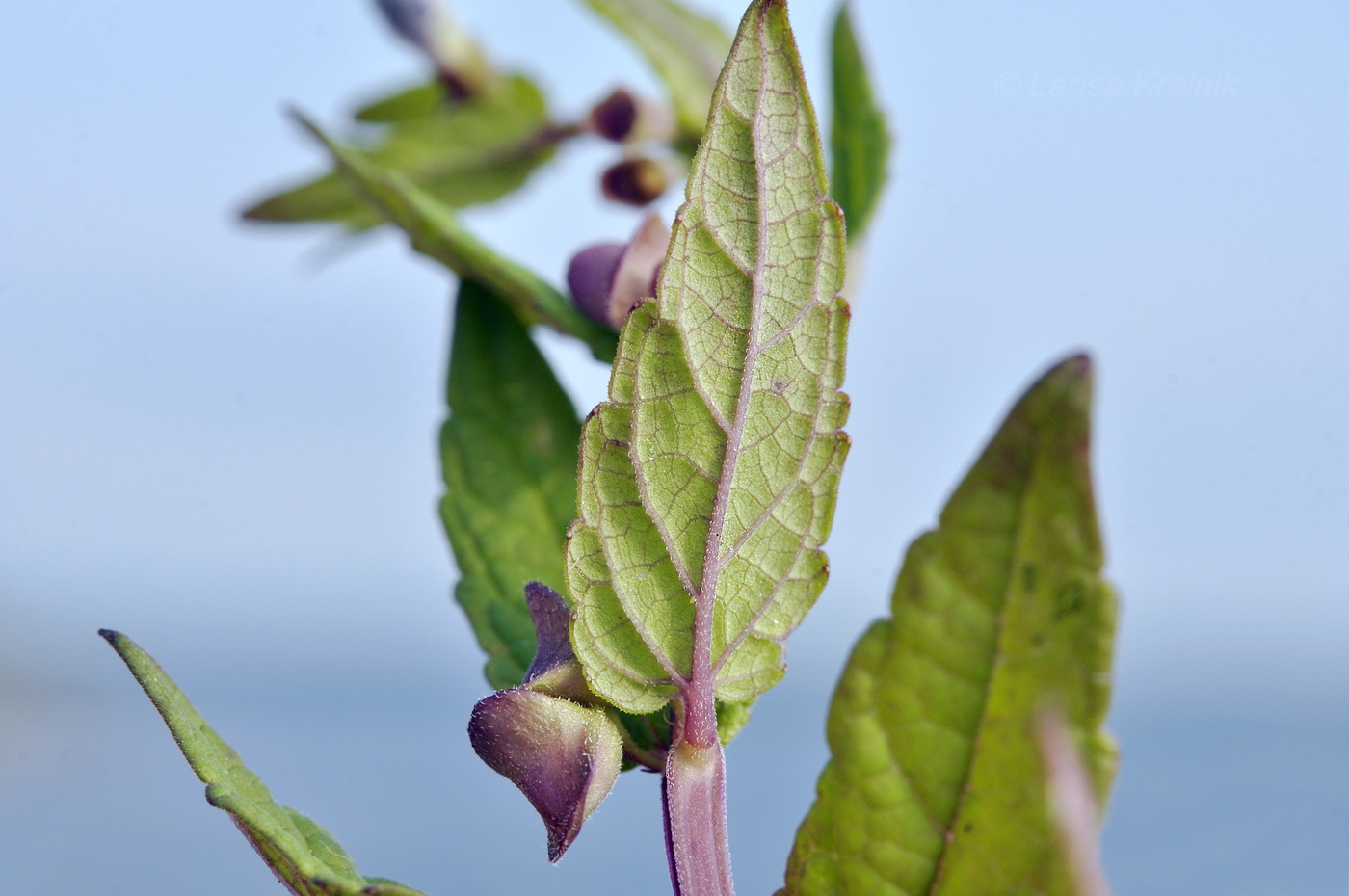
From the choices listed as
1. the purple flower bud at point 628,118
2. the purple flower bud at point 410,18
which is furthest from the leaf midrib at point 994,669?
the purple flower bud at point 410,18

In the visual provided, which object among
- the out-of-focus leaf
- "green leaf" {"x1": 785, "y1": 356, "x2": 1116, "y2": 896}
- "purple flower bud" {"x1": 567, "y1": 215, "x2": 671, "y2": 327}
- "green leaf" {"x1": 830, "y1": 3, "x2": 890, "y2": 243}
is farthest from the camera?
the out-of-focus leaf

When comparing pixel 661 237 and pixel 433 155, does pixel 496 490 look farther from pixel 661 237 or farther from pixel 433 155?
pixel 433 155

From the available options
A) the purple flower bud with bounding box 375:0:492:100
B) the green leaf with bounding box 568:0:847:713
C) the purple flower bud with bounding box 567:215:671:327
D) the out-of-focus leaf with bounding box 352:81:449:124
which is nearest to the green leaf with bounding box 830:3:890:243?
the purple flower bud with bounding box 567:215:671:327

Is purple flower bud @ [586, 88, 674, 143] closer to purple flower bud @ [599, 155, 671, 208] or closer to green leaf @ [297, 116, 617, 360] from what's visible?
purple flower bud @ [599, 155, 671, 208]

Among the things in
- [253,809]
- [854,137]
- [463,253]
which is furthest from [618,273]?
[253,809]

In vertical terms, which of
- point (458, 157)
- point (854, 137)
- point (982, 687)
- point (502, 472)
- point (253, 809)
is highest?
point (458, 157)

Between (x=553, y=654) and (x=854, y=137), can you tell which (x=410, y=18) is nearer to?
(x=854, y=137)
